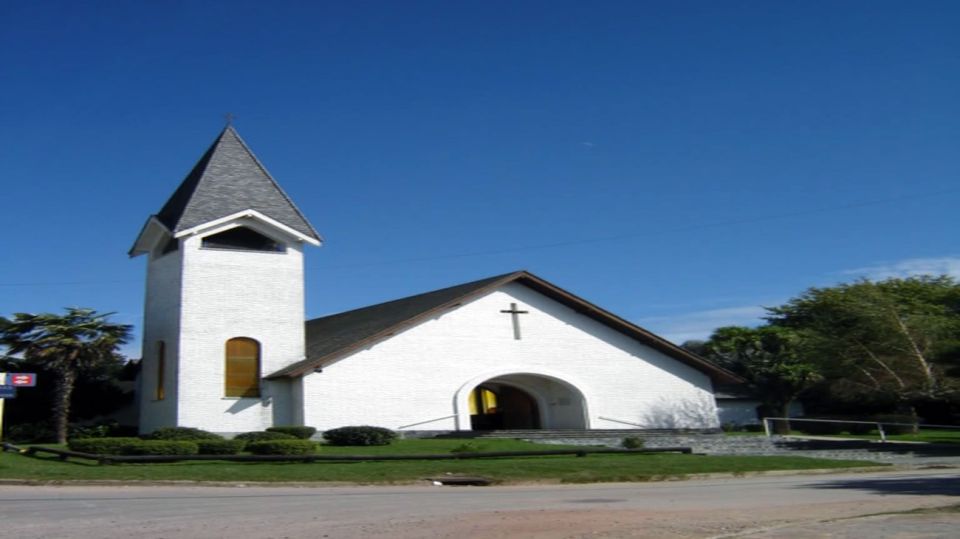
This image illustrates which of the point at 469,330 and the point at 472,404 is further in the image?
the point at 472,404

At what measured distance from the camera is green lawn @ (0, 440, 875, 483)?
701 inches

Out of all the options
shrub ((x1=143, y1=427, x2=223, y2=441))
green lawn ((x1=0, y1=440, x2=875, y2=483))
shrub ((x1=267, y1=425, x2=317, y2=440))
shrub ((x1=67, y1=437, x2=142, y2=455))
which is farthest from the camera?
shrub ((x1=267, y1=425, x2=317, y2=440))

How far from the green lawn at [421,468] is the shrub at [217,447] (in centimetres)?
102

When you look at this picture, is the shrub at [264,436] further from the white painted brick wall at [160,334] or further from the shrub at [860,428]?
the shrub at [860,428]

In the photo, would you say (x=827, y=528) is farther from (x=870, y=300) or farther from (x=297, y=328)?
(x=870, y=300)

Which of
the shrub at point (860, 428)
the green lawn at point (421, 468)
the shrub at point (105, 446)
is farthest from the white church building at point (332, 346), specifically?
the shrub at point (860, 428)

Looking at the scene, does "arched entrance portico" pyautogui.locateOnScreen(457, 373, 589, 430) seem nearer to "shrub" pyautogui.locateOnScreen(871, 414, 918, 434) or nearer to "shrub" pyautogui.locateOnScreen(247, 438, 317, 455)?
"shrub" pyautogui.locateOnScreen(247, 438, 317, 455)

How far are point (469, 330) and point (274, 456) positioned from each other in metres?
13.9

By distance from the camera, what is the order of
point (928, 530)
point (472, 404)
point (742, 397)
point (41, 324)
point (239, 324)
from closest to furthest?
point (928, 530) < point (41, 324) < point (239, 324) < point (472, 404) < point (742, 397)

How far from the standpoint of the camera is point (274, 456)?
20594 mm

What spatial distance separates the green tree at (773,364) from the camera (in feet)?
149

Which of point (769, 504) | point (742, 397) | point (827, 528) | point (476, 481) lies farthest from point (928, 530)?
point (742, 397)

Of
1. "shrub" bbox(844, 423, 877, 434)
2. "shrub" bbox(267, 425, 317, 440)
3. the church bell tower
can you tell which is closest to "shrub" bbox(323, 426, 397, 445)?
"shrub" bbox(267, 425, 317, 440)

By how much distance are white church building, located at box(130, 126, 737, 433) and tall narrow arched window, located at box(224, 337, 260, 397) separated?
0.13ft
